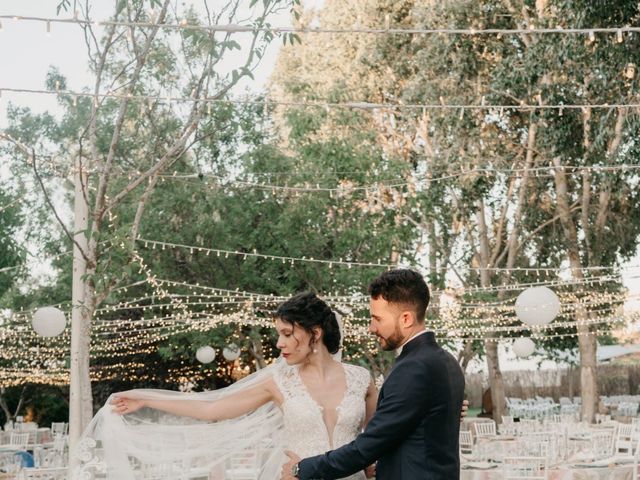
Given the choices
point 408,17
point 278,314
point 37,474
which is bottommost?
point 37,474

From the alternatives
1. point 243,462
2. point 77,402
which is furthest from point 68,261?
point 243,462

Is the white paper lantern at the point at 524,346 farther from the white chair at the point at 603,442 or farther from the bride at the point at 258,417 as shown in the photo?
the bride at the point at 258,417

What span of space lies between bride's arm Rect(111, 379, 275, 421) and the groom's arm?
112 cm

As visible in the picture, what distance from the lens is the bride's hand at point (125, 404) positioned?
4.03m

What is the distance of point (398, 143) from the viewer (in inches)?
929

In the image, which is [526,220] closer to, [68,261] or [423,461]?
[68,261]

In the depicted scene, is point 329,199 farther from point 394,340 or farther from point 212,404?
point 394,340

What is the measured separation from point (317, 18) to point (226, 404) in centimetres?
2326

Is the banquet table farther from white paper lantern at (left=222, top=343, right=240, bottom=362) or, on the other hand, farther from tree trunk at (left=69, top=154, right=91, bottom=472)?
white paper lantern at (left=222, top=343, right=240, bottom=362)

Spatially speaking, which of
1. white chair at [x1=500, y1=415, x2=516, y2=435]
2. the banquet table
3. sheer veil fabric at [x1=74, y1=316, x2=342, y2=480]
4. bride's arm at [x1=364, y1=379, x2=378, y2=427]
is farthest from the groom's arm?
white chair at [x1=500, y1=415, x2=516, y2=435]

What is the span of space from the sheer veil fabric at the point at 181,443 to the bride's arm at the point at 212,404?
36 mm

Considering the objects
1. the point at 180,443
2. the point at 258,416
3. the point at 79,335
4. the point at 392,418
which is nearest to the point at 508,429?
the point at 79,335

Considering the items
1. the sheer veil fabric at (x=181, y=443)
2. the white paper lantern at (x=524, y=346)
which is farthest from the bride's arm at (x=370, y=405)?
the white paper lantern at (x=524, y=346)

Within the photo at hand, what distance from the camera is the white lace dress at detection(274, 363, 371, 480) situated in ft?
13.0
